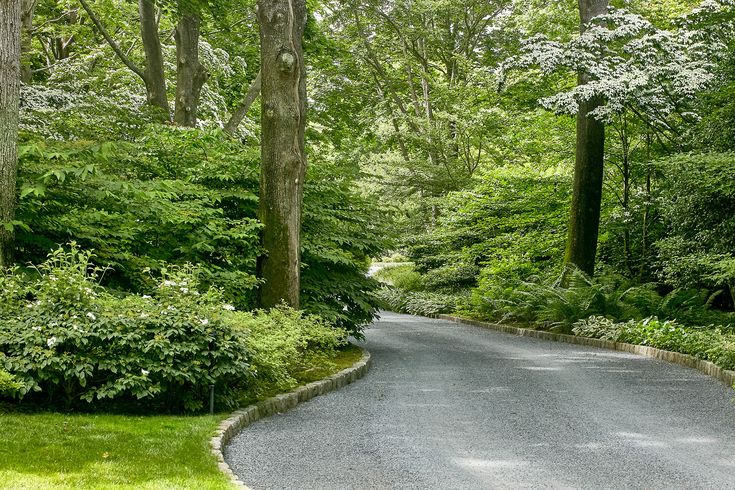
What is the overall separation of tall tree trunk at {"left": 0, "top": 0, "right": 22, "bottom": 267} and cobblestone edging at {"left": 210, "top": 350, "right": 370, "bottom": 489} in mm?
3205

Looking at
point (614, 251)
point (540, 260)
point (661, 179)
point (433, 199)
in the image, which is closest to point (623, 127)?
point (661, 179)

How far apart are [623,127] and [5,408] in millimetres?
17030

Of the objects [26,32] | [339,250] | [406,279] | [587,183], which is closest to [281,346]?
[339,250]

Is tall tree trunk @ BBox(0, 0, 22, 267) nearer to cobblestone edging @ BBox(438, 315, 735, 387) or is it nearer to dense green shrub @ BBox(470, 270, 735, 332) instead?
cobblestone edging @ BBox(438, 315, 735, 387)

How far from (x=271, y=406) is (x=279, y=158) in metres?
5.04

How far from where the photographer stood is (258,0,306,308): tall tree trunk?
12.2 metres

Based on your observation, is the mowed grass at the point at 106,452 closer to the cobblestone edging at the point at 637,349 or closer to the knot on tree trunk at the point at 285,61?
the knot on tree trunk at the point at 285,61

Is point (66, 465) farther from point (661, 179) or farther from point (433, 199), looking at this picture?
point (433, 199)

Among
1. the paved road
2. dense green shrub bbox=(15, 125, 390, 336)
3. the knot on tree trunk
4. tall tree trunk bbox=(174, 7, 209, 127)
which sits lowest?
the paved road

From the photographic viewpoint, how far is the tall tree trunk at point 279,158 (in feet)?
40.0

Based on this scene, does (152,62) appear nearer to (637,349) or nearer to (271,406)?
(271,406)

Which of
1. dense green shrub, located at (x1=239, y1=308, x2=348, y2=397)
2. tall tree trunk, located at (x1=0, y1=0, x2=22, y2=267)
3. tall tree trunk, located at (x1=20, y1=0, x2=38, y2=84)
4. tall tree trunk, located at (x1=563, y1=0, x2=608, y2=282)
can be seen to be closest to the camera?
dense green shrub, located at (x1=239, y1=308, x2=348, y2=397)

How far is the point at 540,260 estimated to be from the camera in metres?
24.3

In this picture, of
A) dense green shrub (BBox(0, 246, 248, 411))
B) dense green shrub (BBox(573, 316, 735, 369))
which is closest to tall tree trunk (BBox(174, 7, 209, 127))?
dense green shrub (BBox(573, 316, 735, 369))
